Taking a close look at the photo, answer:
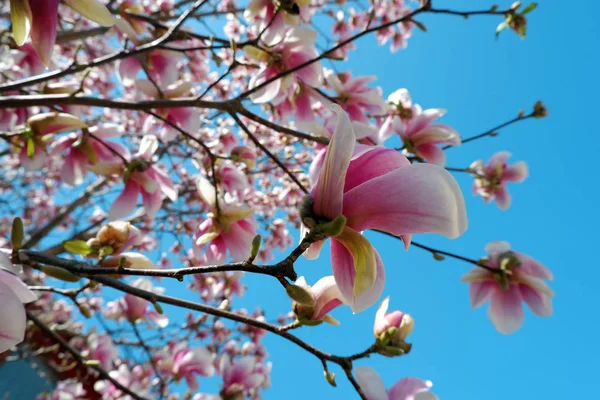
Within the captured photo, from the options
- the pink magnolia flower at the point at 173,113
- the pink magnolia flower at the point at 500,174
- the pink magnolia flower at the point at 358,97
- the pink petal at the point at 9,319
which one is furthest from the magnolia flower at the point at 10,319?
the pink magnolia flower at the point at 500,174

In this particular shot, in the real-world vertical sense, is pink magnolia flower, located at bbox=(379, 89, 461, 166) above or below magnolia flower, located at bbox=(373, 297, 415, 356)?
above

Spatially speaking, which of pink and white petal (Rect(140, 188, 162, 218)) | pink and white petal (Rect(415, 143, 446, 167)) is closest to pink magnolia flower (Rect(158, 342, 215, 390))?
pink and white petal (Rect(140, 188, 162, 218))

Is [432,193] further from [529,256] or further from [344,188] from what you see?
[529,256]

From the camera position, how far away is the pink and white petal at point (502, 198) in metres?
1.96

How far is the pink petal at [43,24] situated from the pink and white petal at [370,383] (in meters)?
0.74

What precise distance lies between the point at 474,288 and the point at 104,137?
1311 mm

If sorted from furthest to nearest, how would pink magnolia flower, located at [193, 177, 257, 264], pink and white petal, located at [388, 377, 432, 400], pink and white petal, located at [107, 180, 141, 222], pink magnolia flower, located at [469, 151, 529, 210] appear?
pink magnolia flower, located at [469, 151, 529, 210] → pink and white petal, located at [107, 180, 141, 222] → pink magnolia flower, located at [193, 177, 257, 264] → pink and white petal, located at [388, 377, 432, 400]

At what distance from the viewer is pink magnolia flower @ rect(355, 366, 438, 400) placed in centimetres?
70

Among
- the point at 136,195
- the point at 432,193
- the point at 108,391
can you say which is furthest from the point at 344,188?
the point at 108,391

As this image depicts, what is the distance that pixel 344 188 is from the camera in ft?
1.62

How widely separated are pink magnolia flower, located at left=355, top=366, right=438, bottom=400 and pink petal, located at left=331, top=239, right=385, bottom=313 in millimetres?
266

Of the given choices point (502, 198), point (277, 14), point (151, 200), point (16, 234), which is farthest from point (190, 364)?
point (502, 198)

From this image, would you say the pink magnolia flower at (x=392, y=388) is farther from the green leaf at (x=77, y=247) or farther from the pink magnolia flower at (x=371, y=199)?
the green leaf at (x=77, y=247)

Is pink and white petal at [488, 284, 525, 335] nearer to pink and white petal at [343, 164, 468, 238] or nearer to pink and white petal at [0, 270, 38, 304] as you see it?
pink and white petal at [343, 164, 468, 238]
